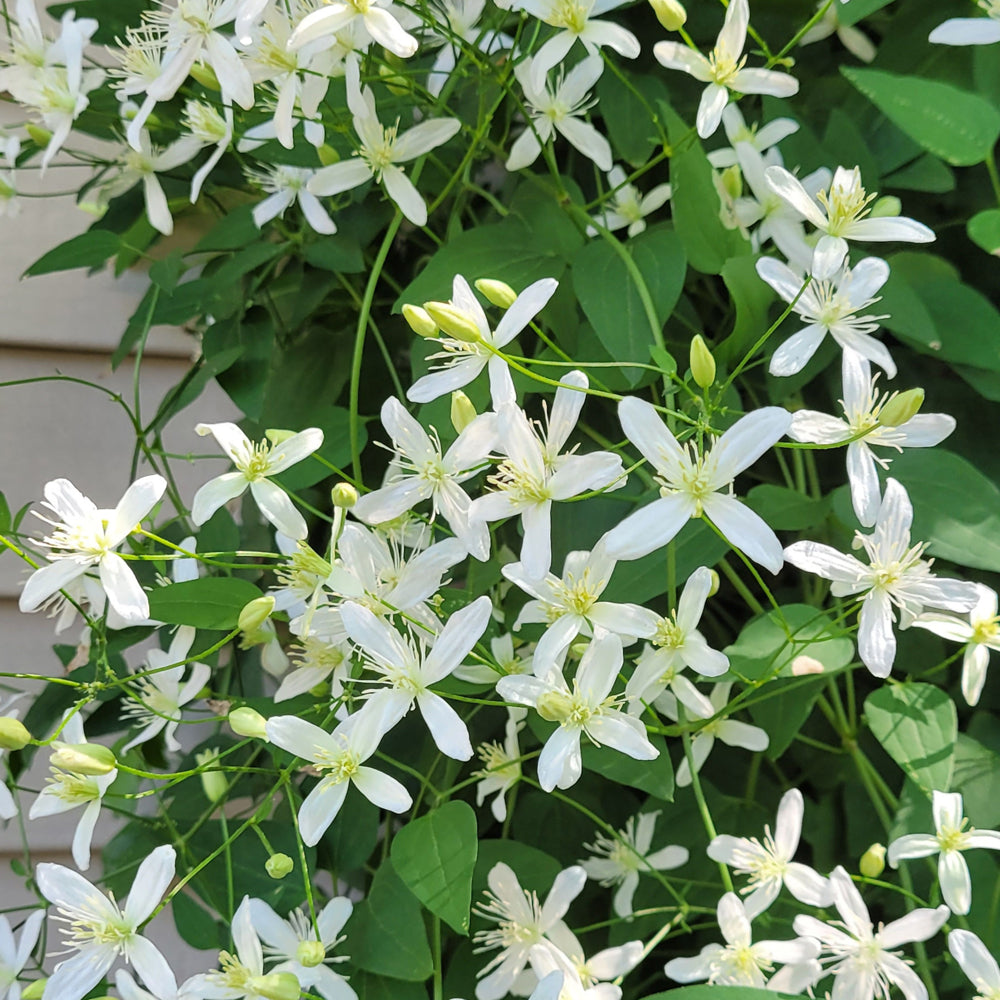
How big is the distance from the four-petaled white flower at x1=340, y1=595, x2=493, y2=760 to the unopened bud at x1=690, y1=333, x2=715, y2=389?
0.44 ft

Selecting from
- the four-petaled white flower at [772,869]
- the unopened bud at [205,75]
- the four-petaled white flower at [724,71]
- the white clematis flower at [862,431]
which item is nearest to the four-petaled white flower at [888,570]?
the white clematis flower at [862,431]

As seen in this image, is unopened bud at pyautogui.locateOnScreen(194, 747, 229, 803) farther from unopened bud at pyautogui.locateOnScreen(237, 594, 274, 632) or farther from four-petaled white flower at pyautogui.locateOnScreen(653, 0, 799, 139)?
four-petaled white flower at pyautogui.locateOnScreen(653, 0, 799, 139)

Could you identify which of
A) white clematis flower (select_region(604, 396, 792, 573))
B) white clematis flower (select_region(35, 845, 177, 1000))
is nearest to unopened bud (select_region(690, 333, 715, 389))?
white clematis flower (select_region(604, 396, 792, 573))

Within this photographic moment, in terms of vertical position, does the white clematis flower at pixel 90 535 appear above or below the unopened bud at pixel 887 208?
below

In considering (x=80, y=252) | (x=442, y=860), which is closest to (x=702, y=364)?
(x=442, y=860)

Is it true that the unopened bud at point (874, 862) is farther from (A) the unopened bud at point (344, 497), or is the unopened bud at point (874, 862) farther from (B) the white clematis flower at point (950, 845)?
(A) the unopened bud at point (344, 497)

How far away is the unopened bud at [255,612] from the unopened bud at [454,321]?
0.16 metres

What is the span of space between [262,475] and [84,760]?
159 mm

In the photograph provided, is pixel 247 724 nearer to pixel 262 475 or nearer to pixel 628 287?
pixel 262 475

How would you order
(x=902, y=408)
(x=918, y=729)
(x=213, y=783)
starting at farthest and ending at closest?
(x=213, y=783)
(x=918, y=729)
(x=902, y=408)

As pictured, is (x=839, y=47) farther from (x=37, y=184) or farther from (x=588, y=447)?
(x=37, y=184)

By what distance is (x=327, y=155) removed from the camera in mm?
566

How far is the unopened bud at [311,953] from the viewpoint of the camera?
46 centimetres

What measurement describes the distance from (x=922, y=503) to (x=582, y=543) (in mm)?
187
